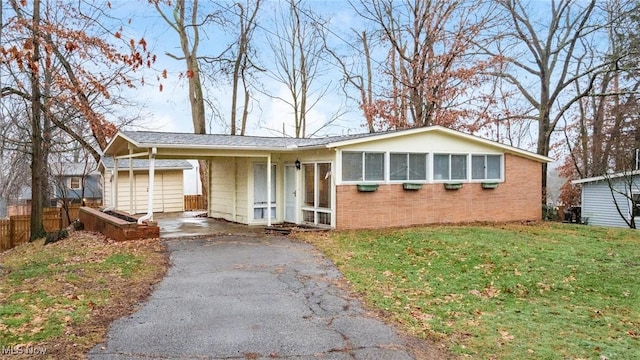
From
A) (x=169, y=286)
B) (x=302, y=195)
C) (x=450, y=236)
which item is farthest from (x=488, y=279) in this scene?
(x=302, y=195)

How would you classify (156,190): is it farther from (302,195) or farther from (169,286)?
(169,286)

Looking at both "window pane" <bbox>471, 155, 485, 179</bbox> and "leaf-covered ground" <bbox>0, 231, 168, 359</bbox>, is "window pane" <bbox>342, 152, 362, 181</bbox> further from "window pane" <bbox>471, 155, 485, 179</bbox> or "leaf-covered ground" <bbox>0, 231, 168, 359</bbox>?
"leaf-covered ground" <bbox>0, 231, 168, 359</bbox>

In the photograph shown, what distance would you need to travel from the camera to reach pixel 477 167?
15172 millimetres

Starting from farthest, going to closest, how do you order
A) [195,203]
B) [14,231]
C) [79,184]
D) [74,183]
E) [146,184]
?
[79,184] → [74,183] → [195,203] → [146,184] → [14,231]

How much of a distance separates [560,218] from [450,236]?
46.8 ft

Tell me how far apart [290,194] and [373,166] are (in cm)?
288

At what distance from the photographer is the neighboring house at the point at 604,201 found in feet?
65.6

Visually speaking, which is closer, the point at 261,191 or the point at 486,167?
the point at 261,191

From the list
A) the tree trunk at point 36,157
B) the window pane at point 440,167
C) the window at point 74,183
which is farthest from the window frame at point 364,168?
the window at point 74,183

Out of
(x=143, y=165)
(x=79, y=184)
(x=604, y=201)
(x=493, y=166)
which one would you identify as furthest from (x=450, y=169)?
(x=79, y=184)

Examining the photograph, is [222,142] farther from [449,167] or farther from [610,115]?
[610,115]

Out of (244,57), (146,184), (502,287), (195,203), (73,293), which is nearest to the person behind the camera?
(73,293)

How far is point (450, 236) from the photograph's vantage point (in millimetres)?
A: 11383

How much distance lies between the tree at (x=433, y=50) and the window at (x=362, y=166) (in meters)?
9.50
